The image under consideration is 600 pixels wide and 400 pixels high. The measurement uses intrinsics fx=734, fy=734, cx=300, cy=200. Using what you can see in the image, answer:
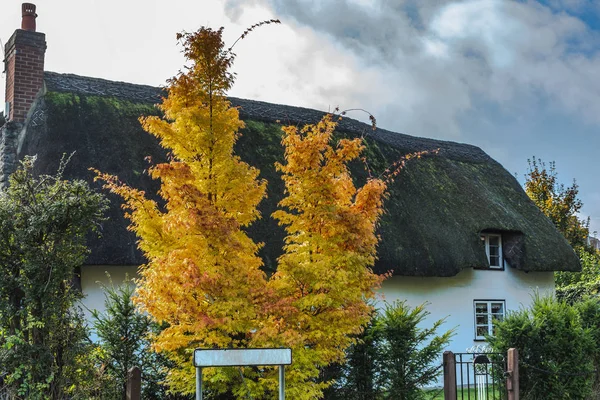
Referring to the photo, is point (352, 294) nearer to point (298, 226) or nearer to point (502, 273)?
point (298, 226)

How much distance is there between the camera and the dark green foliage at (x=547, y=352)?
12.8 m

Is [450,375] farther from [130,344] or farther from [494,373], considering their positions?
[130,344]

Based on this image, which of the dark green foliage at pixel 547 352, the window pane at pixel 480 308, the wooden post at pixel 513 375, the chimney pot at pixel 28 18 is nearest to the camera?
the wooden post at pixel 513 375

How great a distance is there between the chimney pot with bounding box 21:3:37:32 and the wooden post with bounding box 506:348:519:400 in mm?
11857

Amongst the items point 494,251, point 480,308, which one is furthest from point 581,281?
point 480,308

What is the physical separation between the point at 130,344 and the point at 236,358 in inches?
101

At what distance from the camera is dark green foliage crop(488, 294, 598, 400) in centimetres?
1280

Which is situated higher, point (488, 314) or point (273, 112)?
point (273, 112)

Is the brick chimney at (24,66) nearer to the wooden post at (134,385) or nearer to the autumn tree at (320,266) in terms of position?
the autumn tree at (320,266)

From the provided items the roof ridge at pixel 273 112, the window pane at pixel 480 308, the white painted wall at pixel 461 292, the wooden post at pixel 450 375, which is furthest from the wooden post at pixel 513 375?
the window pane at pixel 480 308

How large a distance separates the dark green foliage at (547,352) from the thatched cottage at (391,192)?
2.19 feet

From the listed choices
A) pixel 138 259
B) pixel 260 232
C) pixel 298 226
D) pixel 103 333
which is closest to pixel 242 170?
pixel 298 226

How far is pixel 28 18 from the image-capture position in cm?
1608

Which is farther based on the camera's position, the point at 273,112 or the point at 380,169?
the point at 380,169
